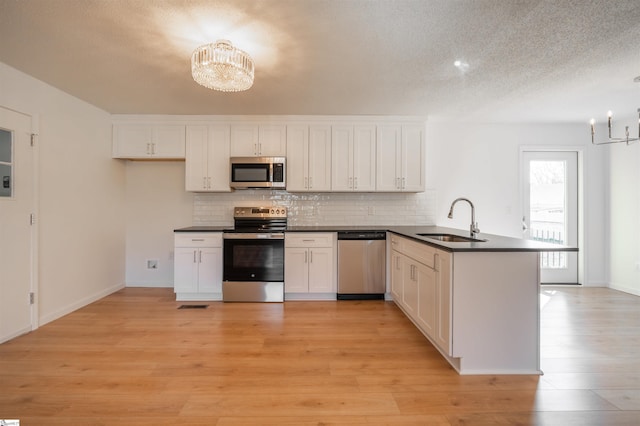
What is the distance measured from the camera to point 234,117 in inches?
166

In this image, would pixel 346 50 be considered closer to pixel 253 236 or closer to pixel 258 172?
pixel 258 172

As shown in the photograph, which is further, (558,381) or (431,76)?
(431,76)

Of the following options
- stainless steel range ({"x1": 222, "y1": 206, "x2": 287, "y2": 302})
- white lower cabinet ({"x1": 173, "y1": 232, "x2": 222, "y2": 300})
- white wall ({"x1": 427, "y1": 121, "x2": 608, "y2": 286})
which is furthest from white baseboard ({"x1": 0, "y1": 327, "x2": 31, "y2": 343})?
white wall ({"x1": 427, "y1": 121, "x2": 608, "y2": 286})

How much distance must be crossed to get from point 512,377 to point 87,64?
4310 mm

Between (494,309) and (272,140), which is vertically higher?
(272,140)

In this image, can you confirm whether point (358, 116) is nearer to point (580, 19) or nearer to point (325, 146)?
point (325, 146)

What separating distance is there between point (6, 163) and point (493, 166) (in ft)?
19.0

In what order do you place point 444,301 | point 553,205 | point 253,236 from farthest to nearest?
point 553,205, point 253,236, point 444,301

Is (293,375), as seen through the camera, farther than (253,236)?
No

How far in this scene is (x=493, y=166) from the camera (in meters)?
4.59

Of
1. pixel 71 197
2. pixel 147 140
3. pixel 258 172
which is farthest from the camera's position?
pixel 147 140

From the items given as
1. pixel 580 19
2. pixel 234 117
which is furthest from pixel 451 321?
pixel 234 117

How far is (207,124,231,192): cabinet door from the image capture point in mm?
4230

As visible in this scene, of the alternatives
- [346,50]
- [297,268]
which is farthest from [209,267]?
[346,50]
